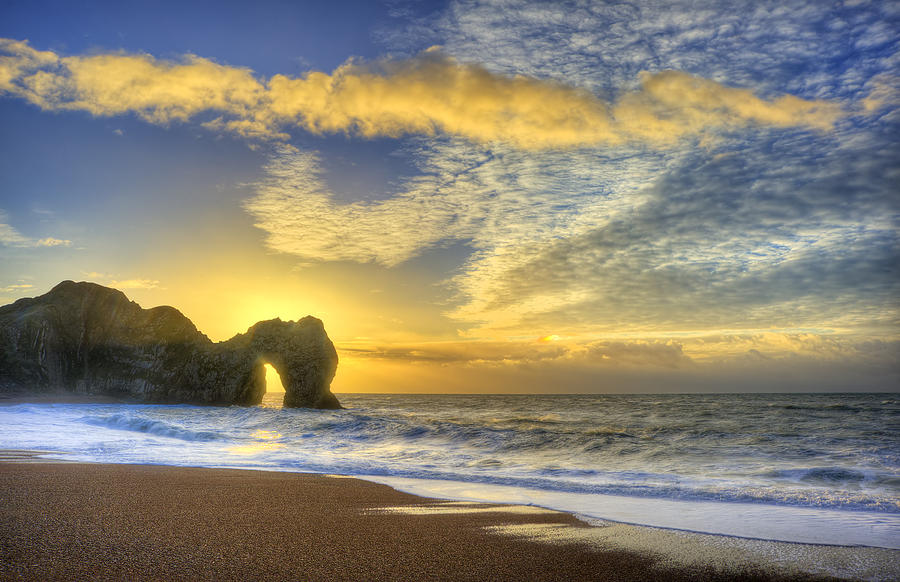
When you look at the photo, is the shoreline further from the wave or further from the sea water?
the wave

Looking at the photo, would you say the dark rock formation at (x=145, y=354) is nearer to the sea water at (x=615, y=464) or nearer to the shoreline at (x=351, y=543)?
the sea water at (x=615, y=464)

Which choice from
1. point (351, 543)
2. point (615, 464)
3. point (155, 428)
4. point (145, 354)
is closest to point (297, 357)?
point (145, 354)

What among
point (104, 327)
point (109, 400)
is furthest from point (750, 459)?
point (104, 327)

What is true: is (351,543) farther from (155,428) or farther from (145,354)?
(145,354)

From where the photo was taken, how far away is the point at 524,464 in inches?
532

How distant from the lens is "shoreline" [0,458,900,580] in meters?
4.41

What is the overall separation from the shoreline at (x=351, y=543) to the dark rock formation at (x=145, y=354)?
1563 inches

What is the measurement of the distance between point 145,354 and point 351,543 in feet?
181

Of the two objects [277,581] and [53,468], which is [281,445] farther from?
[277,581]

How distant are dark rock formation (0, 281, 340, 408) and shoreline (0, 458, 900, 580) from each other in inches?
1563

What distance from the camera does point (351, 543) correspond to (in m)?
5.27

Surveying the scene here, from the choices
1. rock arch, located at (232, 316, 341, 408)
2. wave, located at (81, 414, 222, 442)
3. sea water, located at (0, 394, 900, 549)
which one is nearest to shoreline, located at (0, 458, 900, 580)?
sea water, located at (0, 394, 900, 549)

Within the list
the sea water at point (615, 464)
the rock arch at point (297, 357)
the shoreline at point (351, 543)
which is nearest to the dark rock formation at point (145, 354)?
the rock arch at point (297, 357)

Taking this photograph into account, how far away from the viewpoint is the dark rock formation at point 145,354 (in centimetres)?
4719
